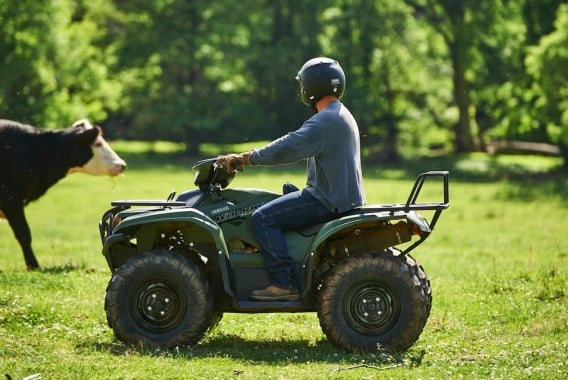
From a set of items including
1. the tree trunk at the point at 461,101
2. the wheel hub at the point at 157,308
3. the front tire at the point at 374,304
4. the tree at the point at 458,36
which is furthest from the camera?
the tree trunk at the point at 461,101

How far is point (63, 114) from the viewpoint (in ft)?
137

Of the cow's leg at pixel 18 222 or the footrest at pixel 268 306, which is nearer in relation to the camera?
the footrest at pixel 268 306

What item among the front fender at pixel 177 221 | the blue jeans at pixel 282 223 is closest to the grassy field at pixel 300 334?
the blue jeans at pixel 282 223

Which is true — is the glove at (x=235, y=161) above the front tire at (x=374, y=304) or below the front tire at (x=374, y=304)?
above

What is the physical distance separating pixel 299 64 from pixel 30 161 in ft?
126

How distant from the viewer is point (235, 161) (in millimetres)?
10109

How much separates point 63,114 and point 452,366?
111ft

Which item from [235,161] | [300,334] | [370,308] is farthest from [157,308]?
[370,308]

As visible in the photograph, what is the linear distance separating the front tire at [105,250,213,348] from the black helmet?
1.80 m

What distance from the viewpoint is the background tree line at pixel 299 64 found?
172 feet

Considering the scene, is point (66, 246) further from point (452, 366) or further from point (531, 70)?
point (531, 70)

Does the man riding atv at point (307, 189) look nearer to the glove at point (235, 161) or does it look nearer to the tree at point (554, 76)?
the glove at point (235, 161)

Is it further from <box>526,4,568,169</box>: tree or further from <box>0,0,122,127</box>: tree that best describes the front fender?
<box>526,4,568,169</box>: tree

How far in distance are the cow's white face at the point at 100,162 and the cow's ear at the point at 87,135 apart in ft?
0.93
